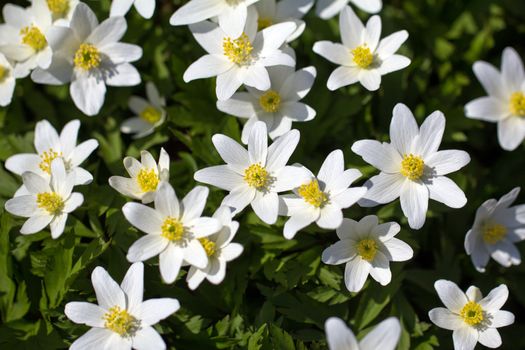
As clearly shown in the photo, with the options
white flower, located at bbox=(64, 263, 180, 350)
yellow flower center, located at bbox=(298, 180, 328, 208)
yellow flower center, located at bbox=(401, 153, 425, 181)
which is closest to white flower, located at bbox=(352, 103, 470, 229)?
yellow flower center, located at bbox=(401, 153, 425, 181)

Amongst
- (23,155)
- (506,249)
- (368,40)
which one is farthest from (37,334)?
(506,249)

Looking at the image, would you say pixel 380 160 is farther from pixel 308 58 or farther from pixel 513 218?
pixel 308 58

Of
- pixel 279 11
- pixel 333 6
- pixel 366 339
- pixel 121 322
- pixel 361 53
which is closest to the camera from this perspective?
pixel 366 339

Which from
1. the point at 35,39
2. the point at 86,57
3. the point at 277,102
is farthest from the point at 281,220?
the point at 35,39

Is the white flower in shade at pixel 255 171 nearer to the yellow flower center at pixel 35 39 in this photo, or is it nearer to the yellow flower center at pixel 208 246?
the yellow flower center at pixel 208 246

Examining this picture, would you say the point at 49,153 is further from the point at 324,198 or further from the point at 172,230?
the point at 324,198

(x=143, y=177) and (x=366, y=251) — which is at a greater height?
(x=143, y=177)

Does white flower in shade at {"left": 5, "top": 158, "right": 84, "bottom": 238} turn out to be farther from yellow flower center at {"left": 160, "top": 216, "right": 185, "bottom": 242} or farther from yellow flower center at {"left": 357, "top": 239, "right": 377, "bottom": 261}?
yellow flower center at {"left": 357, "top": 239, "right": 377, "bottom": 261}
